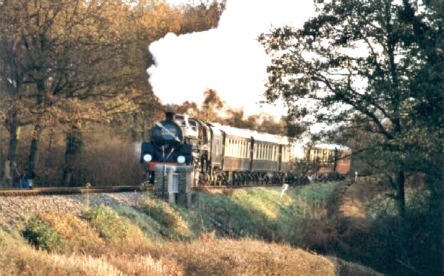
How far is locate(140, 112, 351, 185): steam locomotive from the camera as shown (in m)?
29.8

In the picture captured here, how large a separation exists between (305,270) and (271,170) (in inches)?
1153

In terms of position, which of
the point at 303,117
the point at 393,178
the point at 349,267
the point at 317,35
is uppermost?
the point at 317,35

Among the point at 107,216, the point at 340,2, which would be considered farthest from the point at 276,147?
the point at 107,216

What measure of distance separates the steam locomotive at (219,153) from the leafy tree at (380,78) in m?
1.50

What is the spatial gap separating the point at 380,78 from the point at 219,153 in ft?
36.6

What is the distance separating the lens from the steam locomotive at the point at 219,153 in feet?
97.7

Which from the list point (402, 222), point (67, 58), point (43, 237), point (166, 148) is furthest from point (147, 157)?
point (43, 237)

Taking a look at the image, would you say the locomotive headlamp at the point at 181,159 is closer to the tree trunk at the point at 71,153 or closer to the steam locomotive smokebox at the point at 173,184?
the steam locomotive smokebox at the point at 173,184

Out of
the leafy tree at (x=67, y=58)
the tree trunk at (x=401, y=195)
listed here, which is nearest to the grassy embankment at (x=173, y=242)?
the tree trunk at (x=401, y=195)

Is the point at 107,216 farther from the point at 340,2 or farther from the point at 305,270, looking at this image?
the point at 340,2

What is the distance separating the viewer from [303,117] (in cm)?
2922

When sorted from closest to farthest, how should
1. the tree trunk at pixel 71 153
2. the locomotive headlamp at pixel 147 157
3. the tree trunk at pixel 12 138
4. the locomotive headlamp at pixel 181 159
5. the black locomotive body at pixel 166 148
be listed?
the locomotive headlamp at pixel 181 159
the black locomotive body at pixel 166 148
the locomotive headlamp at pixel 147 157
the tree trunk at pixel 12 138
the tree trunk at pixel 71 153

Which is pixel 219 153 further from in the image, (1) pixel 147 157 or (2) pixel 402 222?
(2) pixel 402 222

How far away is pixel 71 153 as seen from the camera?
4241cm
